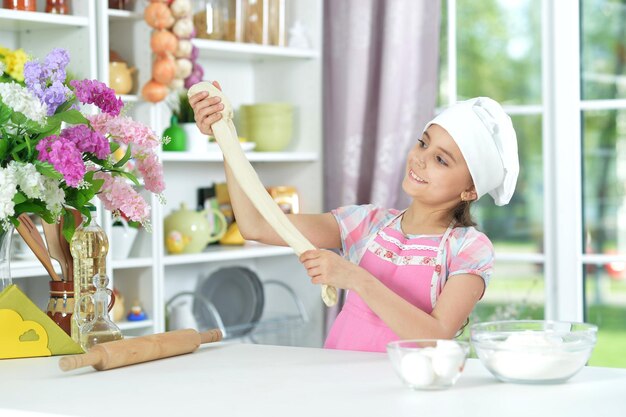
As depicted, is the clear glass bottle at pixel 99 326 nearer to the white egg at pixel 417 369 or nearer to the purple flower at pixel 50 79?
the purple flower at pixel 50 79

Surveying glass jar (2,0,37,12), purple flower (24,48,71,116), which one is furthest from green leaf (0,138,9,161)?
glass jar (2,0,37,12)

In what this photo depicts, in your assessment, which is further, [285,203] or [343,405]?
[285,203]

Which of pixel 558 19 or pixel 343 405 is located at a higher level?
pixel 558 19

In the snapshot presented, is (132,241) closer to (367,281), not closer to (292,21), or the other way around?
(292,21)

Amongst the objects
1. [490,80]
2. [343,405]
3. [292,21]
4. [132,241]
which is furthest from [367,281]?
→ [490,80]

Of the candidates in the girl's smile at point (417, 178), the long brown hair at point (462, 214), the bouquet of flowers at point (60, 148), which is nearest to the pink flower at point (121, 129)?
the bouquet of flowers at point (60, 148)

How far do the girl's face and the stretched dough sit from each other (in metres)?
0.39

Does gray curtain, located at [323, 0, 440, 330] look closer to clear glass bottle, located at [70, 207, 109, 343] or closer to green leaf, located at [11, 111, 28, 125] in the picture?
clear glass bottle, located at [70, 207, 109, 343]

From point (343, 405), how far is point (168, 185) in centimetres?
→ 258

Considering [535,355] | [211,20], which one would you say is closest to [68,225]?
[535,355]

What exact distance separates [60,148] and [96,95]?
0.64ft

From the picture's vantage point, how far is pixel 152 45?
350 centimetres

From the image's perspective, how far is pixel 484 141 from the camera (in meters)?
2.20

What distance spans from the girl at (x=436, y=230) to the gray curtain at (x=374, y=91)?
1.45 m
